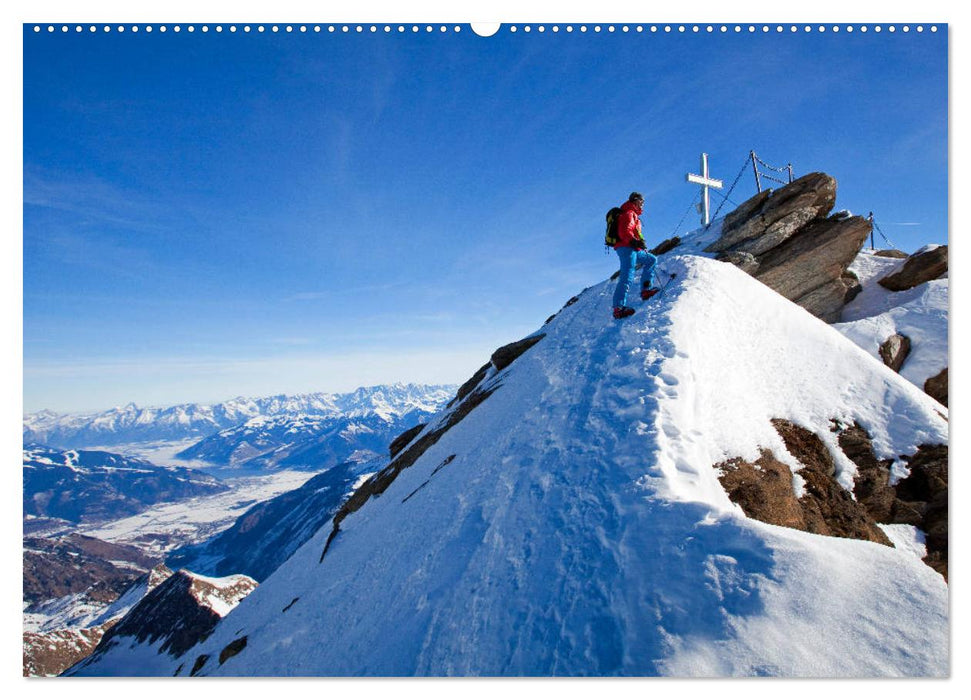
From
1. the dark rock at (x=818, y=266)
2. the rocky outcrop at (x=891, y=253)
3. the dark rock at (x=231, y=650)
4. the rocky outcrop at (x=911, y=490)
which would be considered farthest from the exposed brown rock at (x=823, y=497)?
the rocky outcrop at (x=891, y=253)

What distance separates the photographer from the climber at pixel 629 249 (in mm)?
12984

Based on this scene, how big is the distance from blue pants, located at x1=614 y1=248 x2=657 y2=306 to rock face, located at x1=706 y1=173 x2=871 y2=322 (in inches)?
394

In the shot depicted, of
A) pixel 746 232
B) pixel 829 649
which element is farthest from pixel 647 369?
pixel 746 232

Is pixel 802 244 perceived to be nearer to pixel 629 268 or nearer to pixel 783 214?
pixel 783 214

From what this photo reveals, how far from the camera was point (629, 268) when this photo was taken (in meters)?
13.7

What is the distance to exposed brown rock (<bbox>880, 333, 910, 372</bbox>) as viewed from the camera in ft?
55.1

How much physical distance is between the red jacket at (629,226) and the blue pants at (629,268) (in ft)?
1.14

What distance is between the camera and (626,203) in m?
13.1

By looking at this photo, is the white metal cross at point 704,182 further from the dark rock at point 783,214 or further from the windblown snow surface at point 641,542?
the windblown snow surface at point 641,542

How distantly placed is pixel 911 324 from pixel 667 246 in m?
13.1

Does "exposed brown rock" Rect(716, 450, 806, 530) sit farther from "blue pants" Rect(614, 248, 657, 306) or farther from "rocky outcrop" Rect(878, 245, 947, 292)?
"rocky outcrop" Rect(878, 245, 947, 292)

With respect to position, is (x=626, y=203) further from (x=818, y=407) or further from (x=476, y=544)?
(x=476, y=544)
